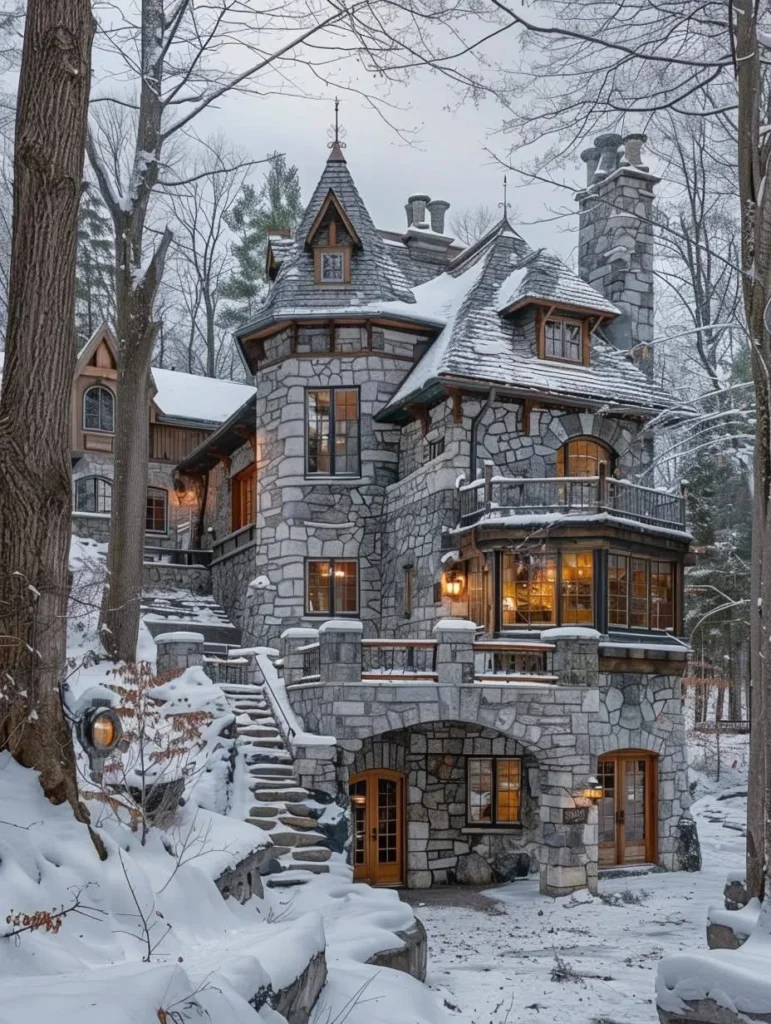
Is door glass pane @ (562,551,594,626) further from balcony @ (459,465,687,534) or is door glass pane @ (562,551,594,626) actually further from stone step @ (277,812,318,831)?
stone step @ (277,812,318,831)

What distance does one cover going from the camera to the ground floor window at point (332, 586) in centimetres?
2127

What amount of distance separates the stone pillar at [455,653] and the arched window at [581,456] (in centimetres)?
557

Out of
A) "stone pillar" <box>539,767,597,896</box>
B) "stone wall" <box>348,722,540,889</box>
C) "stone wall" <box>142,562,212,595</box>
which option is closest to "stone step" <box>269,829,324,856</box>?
"stone wall" <box>348,722,540,889</box>

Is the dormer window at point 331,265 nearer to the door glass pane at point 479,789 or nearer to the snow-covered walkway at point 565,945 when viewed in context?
the door glass pane at point 479,789

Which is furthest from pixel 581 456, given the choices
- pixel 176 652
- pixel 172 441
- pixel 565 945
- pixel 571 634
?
pixel 172 441

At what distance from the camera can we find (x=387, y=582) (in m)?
21.4

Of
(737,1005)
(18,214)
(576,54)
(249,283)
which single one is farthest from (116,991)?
(249,283)

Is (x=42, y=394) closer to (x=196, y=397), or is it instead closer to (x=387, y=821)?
(x=387, y=821)

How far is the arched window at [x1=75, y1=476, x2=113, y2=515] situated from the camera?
28.5m

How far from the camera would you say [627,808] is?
18594mm

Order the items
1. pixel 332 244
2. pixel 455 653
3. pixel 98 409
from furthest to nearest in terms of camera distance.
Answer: pixel 98 409 → pixel 332 244 → pixel 455 653

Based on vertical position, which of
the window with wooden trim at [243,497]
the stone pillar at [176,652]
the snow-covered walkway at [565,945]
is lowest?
the snow-covered walkway at [565,945]

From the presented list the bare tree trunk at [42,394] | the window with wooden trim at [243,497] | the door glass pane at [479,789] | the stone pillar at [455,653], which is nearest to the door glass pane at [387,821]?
the door glass pane at [479,789]

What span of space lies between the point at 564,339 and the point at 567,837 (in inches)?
384
